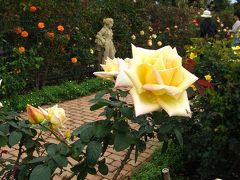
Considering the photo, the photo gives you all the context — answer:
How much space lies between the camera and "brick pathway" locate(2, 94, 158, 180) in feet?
12.1

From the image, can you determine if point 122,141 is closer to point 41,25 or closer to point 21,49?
point 21,49

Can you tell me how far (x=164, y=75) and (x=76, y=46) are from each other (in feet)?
23.6

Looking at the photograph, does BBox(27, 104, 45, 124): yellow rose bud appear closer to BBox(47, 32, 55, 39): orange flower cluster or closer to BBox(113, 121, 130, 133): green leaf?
BBox(113, 121, 130, 133): green leaf

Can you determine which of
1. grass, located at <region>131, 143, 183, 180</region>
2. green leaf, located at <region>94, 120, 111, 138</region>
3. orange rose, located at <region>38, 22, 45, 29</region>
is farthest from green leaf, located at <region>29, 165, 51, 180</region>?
orange rose, located at <region>38, 22, 45, 29</region>

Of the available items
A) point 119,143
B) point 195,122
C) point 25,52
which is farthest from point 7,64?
point 119,143

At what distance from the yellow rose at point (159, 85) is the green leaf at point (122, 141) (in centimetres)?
28

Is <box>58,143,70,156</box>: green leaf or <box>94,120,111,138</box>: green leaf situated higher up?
<box>94,120,111,138</box>: green leaf

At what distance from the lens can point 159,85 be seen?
0.91 metres

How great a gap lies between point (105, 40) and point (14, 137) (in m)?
7.09

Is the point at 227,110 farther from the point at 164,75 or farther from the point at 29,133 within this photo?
the point at 164,75

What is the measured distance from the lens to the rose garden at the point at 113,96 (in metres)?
1.04

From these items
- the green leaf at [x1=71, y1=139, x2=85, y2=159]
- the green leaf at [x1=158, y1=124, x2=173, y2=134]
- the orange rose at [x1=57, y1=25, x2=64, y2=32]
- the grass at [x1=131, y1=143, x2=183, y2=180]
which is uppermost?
the green leaf at [x1=71, y1=139, x2=85, y2=159]

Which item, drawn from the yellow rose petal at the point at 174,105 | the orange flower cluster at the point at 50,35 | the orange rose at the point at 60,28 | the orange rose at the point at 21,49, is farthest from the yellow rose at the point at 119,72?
the orange rose at the point at 60,28

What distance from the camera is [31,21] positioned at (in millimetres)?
6926
